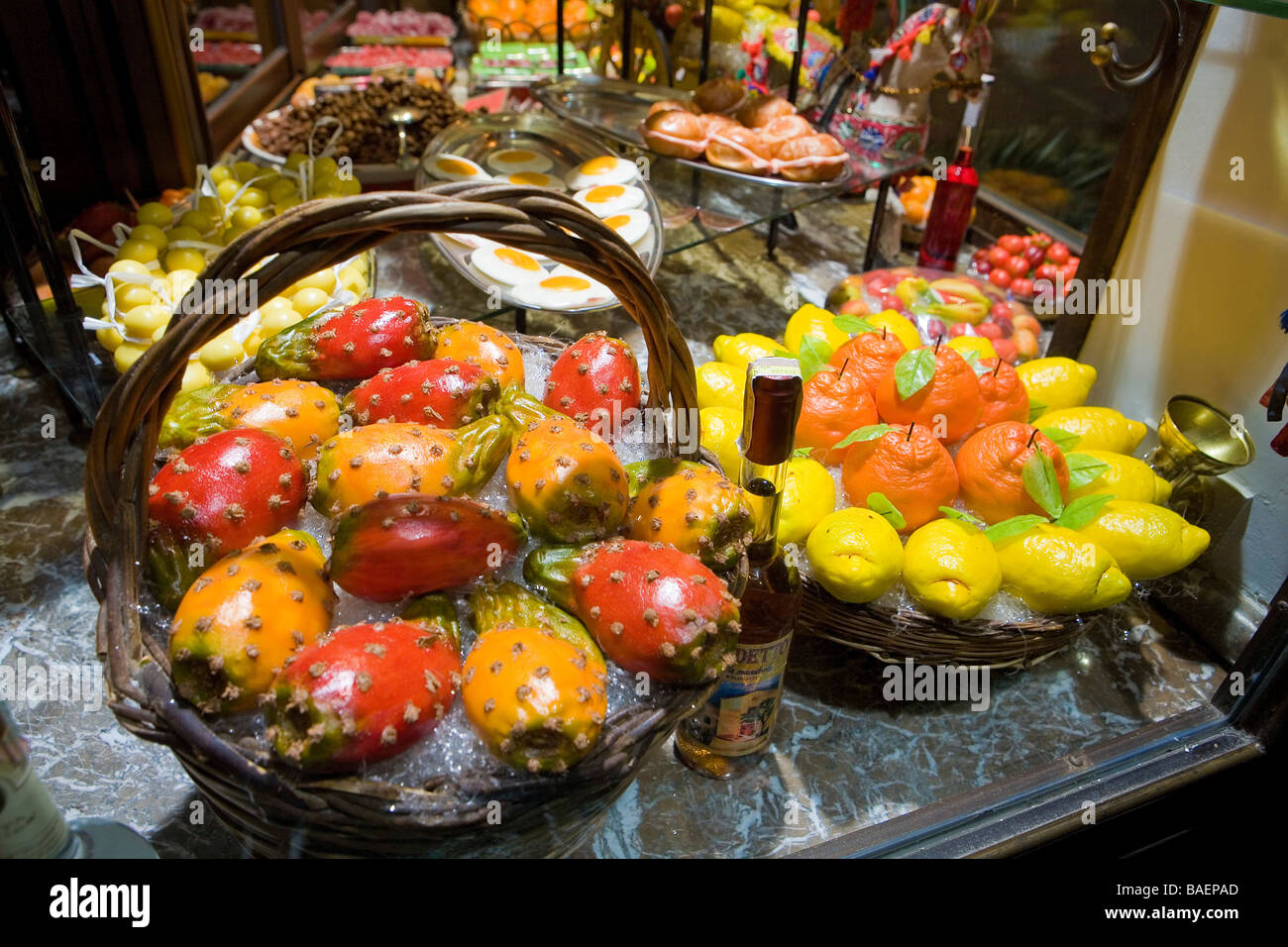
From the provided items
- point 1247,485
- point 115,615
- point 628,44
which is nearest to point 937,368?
point 1247,485

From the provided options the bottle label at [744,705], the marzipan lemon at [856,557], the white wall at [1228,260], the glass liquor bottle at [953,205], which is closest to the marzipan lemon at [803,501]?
the marzipan lemon at [856,557]

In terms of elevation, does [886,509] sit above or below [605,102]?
below

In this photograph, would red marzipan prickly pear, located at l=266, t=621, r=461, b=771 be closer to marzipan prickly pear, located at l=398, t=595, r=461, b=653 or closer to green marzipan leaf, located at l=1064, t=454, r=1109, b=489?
marzipan prickly pear, located at l=398, t=595, r=461, b=653

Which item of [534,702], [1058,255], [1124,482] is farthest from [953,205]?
[534,702]

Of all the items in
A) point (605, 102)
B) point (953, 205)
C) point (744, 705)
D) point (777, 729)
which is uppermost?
point (605, 102)

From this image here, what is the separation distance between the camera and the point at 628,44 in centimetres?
250

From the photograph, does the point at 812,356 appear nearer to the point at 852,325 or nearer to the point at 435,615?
the point at 852,325

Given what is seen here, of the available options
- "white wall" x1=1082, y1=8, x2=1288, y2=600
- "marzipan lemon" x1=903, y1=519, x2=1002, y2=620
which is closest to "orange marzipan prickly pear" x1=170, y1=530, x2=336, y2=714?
"marzipan lemon" x1=903, y1=519, x2=1002, y2=620

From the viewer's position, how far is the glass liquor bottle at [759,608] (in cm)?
69

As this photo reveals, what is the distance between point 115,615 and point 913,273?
1777mm

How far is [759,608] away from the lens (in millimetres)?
871

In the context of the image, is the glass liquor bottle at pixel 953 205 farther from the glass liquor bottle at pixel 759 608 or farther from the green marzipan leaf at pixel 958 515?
the glass liquor bottle at pixel 759 608

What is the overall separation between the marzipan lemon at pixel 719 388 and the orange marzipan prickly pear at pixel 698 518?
1.44 ft

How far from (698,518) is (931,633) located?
389 millimetres
